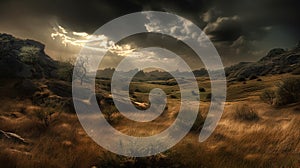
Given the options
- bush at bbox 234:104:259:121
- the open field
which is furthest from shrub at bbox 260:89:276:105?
the open field

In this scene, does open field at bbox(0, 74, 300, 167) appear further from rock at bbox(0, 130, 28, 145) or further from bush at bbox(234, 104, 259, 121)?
bush at bbox(234, 104, 259, 121)

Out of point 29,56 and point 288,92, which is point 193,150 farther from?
point 29,56

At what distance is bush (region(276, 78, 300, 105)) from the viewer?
81.2ft

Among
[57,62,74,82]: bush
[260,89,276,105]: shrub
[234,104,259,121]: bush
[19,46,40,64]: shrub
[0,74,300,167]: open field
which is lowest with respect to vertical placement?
[0,74,300,167]: open field

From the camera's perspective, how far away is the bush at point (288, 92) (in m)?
24.8

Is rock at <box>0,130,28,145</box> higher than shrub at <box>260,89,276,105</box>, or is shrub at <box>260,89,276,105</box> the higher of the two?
shrub at <box>260,89,276,105</box>

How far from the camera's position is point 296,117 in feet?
60.4

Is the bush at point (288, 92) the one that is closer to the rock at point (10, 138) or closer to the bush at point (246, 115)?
the bush at point (246, 115)

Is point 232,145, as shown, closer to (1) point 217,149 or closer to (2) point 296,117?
(1) point 217,149

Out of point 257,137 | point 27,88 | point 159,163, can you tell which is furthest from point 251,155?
point 27,88

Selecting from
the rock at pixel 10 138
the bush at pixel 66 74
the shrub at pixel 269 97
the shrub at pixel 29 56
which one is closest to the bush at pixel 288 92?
the shrub at pixel 269 97

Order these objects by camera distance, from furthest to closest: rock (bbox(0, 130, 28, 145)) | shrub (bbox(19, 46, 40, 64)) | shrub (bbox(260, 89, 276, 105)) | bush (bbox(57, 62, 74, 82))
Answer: shrub (bbox(19, 46, 40, 64)) → bush (bbox(57, 62, 74, 82)) → shrub (bbox(260, 89, 276, 105)) → rock (bbox(0, 130, 28, 145))

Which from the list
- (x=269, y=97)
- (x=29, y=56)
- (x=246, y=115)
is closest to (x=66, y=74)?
(x=29, y=56)

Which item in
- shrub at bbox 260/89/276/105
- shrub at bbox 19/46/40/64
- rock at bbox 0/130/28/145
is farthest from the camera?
shrub at bbox 19/46/40/64
